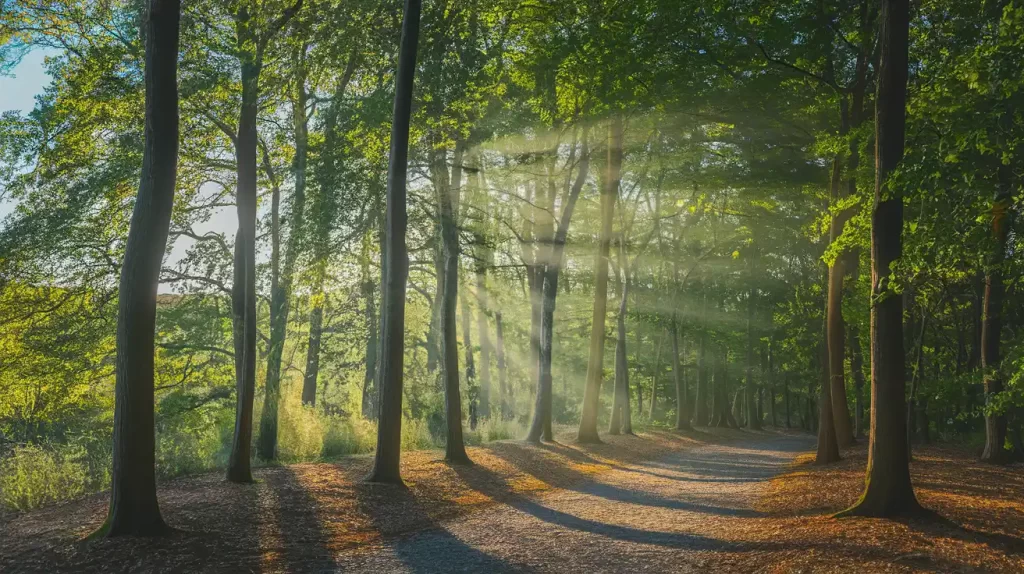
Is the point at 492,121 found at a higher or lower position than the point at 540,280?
higher

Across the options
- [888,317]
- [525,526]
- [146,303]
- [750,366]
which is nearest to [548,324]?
[525,526]

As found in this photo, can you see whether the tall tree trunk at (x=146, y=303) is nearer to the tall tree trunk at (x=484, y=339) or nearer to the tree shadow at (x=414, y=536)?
the tree shadow at (x=414, y=536)

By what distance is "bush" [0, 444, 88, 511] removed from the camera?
10375 mm

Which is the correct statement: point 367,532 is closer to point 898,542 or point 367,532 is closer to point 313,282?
point 898,542

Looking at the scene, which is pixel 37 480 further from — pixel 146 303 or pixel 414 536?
pixel 414 536

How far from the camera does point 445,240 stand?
16172mm

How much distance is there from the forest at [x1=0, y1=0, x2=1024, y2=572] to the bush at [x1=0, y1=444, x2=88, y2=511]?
66mm

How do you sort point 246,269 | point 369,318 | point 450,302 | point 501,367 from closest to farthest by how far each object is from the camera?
point 246,269
point 450,302
point 369,318
point 501,367

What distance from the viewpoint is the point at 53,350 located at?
1479cm

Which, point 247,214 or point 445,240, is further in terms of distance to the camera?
point 445,240

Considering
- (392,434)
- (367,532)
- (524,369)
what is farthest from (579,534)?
(524,369)

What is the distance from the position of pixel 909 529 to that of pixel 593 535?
3.58m

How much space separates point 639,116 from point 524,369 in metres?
24.1

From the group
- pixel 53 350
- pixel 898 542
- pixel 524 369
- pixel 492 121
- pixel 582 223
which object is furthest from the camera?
pixel 524 369
